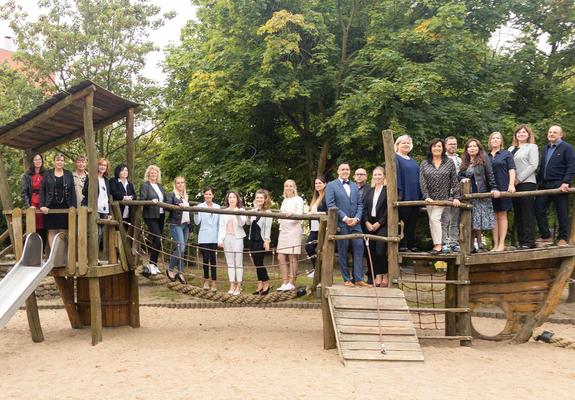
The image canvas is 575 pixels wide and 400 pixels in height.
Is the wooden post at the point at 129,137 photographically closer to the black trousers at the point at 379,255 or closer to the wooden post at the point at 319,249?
the wooden post at the point at 319,249

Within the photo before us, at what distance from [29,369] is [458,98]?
33.2ft

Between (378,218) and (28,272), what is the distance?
14.3 ft

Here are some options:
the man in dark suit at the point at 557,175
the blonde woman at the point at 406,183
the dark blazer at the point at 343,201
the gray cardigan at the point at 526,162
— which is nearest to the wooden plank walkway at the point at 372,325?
the blonde woman at the point at 406,183

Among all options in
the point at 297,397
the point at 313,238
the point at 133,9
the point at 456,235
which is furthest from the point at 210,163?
the point at 297,397

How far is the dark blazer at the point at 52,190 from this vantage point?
7.35 metres

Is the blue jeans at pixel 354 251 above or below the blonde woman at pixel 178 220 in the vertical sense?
below

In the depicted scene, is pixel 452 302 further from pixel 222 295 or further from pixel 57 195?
pixel 57 195

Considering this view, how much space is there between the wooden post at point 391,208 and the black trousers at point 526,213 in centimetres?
167

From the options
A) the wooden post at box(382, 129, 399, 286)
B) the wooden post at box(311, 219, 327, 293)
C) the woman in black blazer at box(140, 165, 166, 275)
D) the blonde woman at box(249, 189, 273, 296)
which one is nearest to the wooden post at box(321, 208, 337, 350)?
the wooden post at box(311, 219, 327, 293)

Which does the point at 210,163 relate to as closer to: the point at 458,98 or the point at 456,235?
the point at 458,98

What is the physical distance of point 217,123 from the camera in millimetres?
14609

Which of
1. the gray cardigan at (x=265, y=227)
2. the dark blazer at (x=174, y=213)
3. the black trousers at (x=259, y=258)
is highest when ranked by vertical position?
the dark blazer at (x=174, y=213)

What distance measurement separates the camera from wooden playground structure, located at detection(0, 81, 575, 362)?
6434mm

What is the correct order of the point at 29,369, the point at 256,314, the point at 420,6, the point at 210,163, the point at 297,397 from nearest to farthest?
1. the point at 297,397
2. the point at 29,369
3. the point at 256,314
4. the point at 420,6
5. the point at 210,163
